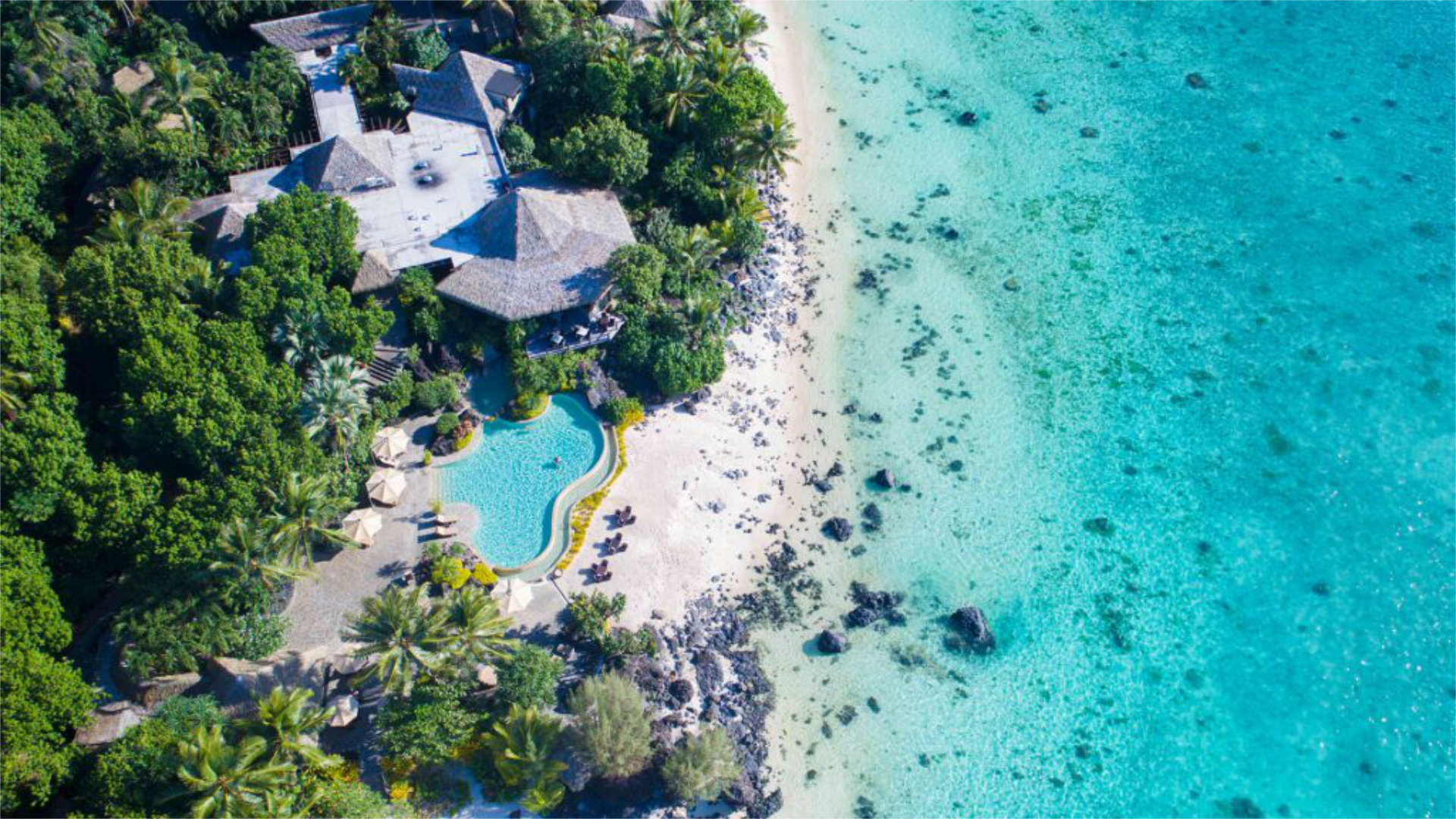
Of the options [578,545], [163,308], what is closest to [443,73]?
[163,308]

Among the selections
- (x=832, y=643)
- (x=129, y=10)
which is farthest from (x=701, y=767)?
(x=129, y=10)

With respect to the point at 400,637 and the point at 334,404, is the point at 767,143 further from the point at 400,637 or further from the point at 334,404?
the point at 400,637

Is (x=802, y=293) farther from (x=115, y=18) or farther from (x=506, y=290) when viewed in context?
(x=115, y=18)

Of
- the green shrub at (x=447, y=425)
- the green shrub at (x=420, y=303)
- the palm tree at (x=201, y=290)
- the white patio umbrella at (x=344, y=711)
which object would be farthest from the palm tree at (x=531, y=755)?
the palm tree at (x=201, y=290)

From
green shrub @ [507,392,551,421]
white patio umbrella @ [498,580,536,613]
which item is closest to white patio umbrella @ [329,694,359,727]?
white patio umbrella @ [498,580,536,613]

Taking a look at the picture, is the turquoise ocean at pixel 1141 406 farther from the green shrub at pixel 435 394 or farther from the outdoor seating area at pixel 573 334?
the green shrub at pixel 435 394

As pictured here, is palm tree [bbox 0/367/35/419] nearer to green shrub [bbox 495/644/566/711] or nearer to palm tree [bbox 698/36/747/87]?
green shrub [bbox 495/644/566/711]
